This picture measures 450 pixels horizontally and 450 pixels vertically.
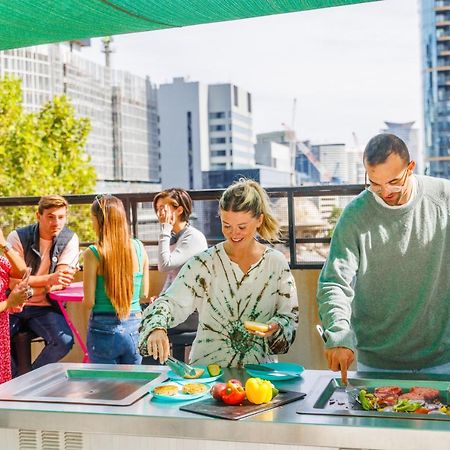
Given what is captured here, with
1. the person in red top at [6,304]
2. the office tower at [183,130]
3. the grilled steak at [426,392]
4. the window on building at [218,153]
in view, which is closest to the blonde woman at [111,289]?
the person in red top at [6,304]

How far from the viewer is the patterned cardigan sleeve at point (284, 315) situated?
8.06 ft

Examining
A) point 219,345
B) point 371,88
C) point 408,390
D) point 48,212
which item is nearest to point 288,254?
point 48,212

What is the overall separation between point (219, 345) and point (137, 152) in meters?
97.4

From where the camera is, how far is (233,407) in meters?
2.00

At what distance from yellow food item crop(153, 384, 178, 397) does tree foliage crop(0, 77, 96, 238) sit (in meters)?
29.4

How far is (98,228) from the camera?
3.85 meters

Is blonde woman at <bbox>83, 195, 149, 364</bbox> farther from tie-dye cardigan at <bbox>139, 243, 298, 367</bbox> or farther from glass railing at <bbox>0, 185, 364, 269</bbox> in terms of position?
tie-dye cardigan at <bbox>139, 243, 298, 367</bbox>

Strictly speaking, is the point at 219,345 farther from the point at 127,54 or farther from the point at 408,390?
the point at 127,54

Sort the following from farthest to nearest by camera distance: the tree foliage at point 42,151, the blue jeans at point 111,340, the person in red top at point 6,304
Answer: the tree foliage at point 42,151, the blue jeans at point 111,340, the person in red top at point 6,304

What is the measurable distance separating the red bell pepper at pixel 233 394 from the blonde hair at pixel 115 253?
5.44 feet

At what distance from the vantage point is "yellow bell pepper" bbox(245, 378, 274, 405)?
2.02m

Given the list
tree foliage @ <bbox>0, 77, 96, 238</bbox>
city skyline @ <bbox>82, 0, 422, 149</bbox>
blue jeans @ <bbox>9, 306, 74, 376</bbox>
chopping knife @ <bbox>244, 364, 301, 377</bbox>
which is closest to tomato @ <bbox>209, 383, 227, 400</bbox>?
chopping knife @ <bbox>244, 364, 301, 377</bbox>

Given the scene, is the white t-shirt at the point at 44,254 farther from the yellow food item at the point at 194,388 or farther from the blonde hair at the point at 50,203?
the yellow food item at the point at 194,388

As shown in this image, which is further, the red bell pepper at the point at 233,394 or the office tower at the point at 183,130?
the office tower at the point at 183,130
